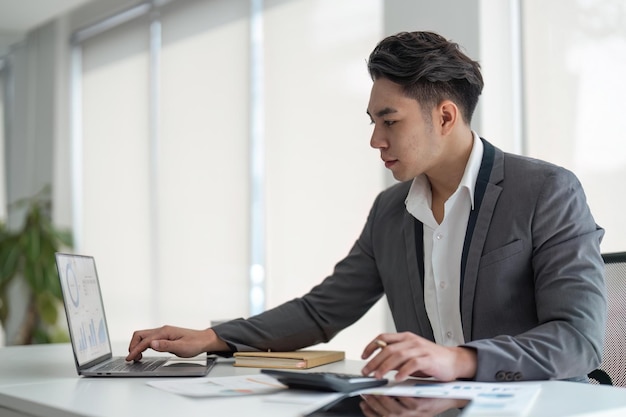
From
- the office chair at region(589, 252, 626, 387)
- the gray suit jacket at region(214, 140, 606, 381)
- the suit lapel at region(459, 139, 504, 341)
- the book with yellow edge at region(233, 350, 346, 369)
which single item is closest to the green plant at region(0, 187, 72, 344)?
the gray suit jacket at region(214, 140, 606, 381)

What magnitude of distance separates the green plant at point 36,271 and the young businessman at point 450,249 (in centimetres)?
440

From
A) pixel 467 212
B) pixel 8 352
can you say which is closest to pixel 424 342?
pixel 467 212

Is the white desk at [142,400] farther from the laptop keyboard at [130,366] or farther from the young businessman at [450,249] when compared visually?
the young businessman at [450,249]

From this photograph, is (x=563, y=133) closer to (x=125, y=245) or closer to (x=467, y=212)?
(x=467, y=212)

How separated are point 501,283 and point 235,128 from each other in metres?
3.46

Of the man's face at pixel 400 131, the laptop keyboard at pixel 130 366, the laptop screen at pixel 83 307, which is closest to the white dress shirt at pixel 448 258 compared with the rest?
the man's face at pixel 400 131

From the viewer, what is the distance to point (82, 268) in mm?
1931

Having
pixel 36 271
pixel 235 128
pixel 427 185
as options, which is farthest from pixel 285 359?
pixel 36 271

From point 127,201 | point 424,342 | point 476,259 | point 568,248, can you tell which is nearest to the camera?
point 424,342

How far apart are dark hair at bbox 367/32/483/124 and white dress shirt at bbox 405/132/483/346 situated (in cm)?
16

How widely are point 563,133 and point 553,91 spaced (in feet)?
0.60

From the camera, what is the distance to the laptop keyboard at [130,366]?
1756mm

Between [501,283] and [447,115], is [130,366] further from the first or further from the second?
[447,115]

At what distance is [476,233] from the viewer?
1793 mm
